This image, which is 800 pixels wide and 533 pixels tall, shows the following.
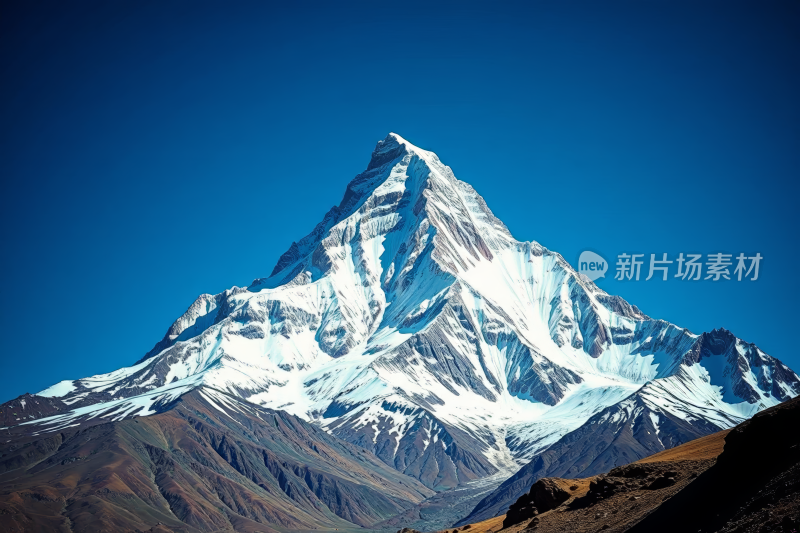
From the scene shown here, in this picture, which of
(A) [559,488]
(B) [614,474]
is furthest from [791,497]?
(A) [559,488]

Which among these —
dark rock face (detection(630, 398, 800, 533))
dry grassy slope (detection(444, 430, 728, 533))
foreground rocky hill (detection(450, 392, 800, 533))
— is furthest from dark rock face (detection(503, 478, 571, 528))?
dark rock face (detection(630, 398, 800, 533))

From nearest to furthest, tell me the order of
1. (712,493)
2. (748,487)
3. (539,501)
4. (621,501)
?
(748,487), (712,493), (621,501), (539,501)

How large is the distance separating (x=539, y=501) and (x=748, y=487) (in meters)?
31.4

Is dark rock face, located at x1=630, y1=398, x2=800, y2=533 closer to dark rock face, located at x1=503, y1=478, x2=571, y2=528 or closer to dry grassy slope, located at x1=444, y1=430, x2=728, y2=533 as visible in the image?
dry grassy slope, located at x1=444, y1=430, x2=728, y2=533

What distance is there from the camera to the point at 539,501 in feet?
257

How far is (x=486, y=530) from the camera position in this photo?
282ft

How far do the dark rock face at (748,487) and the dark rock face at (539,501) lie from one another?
21.3 meters

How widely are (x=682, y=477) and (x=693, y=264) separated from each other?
108 metres

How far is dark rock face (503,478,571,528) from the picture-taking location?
2992 inches

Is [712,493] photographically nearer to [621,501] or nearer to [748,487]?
[748,487]

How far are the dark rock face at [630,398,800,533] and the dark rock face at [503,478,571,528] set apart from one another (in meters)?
21.3

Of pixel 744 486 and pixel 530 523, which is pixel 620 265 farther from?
pixel 744 486

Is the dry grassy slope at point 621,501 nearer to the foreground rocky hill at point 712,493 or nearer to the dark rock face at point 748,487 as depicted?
the foreground rocky hill at point 712,493

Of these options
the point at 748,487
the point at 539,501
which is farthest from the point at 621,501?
the point at 748,487
